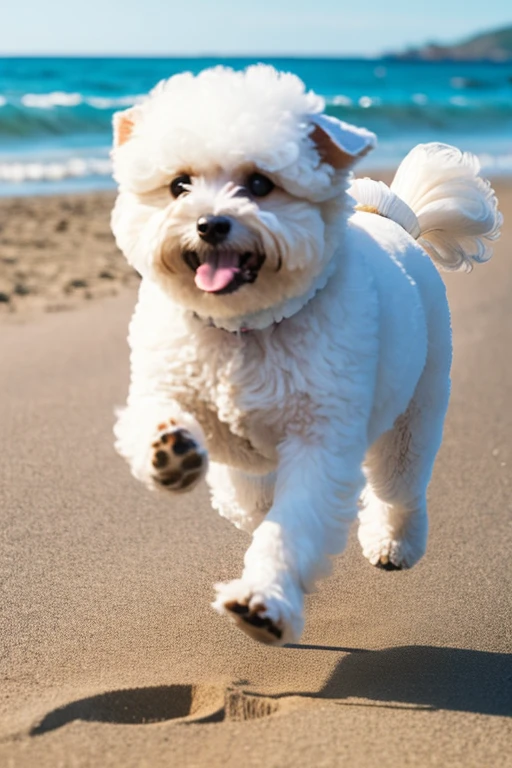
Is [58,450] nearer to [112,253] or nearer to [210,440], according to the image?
[210,440]

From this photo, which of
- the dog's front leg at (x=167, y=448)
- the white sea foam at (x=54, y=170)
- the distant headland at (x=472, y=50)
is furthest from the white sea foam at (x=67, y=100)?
the distant headland at (x=472, y=50)

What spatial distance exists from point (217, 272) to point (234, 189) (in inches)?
8.0

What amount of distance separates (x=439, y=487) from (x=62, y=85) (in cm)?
2997

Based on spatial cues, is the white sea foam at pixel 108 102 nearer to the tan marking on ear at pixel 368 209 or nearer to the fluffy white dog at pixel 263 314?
the tan marking on ear at pixel 368 209

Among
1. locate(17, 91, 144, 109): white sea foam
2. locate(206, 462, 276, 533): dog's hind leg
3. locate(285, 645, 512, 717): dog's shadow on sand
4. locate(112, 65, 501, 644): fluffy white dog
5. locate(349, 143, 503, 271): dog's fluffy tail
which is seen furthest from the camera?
locate(17, 91, 144, 109): white sea foam

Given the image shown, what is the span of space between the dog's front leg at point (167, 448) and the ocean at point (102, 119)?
11.2 m

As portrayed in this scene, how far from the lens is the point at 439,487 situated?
4781 mm

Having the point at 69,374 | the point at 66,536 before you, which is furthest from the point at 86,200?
the point at 66,536

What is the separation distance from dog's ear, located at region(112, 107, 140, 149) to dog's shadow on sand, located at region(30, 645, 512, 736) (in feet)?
4.91

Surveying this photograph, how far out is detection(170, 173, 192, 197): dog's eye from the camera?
2764 mm

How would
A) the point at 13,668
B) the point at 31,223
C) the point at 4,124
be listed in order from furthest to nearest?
the point at 4,124
the point at 31,223
the point at 13,668

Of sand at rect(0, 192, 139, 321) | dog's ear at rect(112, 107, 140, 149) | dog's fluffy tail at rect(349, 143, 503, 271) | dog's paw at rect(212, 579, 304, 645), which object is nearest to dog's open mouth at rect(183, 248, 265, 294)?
dog's ear at rect(112, 107, 140, 149)

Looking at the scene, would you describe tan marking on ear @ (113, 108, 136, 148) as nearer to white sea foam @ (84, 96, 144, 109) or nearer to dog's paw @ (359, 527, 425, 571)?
dog's paw @ (359, 527, 425, 571)

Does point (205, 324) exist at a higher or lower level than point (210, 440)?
higher
